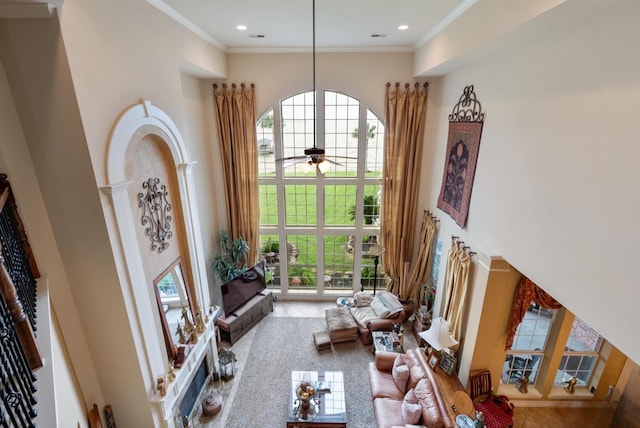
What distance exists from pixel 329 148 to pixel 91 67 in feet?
15.6

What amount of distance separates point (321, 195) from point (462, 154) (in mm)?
3182

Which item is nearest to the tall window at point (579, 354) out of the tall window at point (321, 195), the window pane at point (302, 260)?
the tall window at point (321, 195)

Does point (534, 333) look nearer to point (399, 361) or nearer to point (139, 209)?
point (399, 361)

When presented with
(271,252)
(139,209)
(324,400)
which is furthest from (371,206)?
(139,209)

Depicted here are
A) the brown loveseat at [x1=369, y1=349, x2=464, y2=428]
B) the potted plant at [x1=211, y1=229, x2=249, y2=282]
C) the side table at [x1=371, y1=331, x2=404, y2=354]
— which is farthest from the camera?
the potted plant at [x1=211, y1=229, x2=249, y2=282]

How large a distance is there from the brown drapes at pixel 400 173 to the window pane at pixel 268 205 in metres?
2.56

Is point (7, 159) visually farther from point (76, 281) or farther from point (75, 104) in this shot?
point (76, 281)

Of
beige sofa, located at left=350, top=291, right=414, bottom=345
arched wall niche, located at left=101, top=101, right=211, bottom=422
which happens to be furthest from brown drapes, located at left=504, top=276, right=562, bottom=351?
arched wall niche, located at left=101, top=101, right=211, bottom=422

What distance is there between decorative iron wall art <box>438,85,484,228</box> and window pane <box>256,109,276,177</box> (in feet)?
12.2

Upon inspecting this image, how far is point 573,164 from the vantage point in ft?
8.90

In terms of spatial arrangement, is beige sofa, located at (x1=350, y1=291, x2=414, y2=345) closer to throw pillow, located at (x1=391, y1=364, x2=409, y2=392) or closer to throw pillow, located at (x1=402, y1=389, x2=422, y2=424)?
throw pillow, located at (x1=391, y1=364, x2=409, y2=392)

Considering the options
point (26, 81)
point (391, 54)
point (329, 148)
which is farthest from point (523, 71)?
point (26, 81)

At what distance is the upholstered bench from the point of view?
625cm

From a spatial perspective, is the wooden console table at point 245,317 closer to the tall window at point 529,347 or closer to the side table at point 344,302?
the side table at point 344,302
